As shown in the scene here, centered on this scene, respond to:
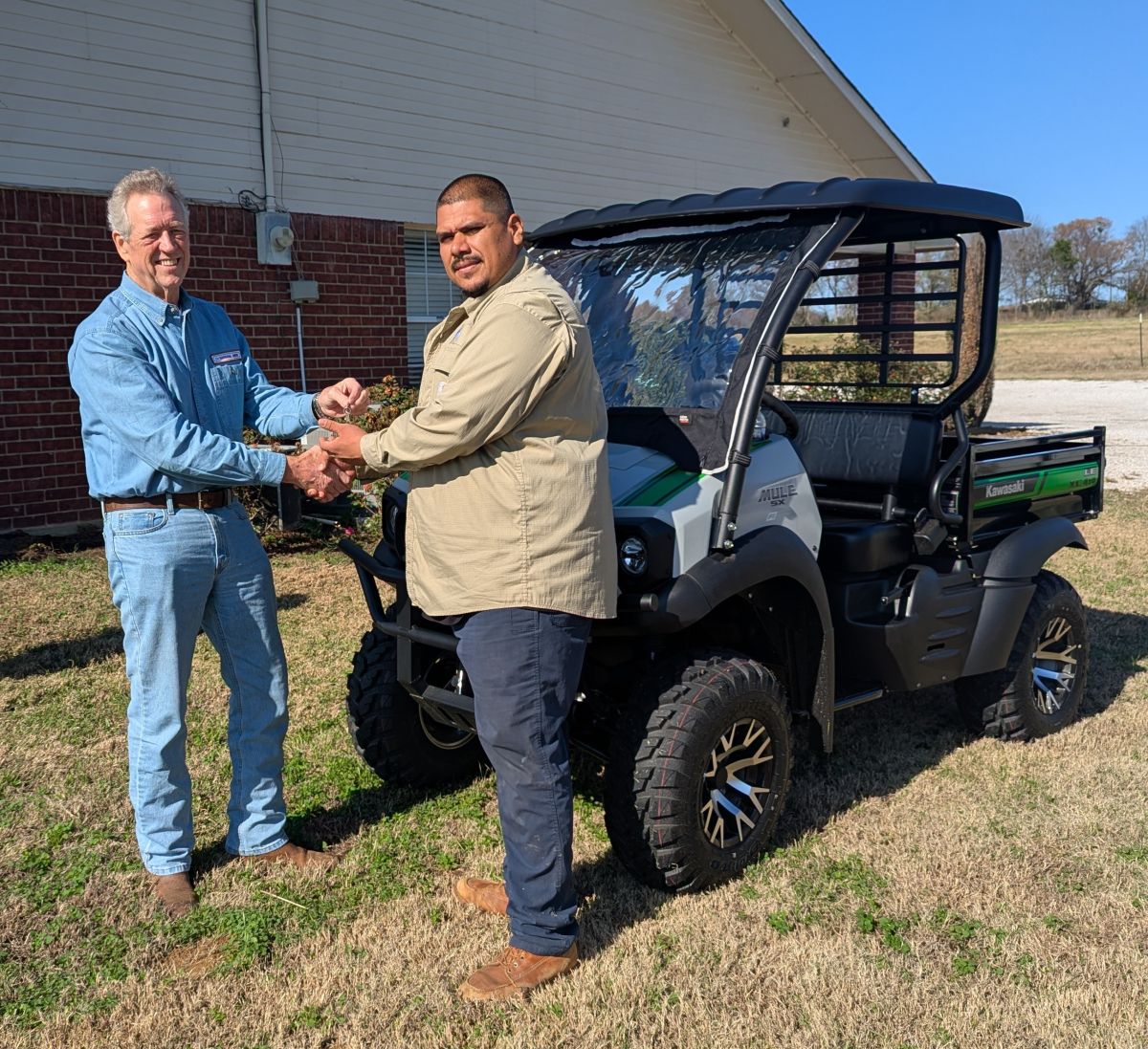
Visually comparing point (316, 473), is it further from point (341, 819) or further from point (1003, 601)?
point (1003, 601)

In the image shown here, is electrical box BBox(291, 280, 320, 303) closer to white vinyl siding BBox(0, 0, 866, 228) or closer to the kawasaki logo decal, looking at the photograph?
white vinyl siding BBox(0, 0, 866, 228)

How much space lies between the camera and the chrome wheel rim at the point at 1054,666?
4996 millimetres

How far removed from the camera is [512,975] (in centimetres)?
308

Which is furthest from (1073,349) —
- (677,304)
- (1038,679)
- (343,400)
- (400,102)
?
(343,400)

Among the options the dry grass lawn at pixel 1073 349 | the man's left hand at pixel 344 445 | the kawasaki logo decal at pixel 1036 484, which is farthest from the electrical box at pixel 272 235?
the dry grass lawn at pixel 1073 349

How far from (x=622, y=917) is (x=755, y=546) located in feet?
4.00

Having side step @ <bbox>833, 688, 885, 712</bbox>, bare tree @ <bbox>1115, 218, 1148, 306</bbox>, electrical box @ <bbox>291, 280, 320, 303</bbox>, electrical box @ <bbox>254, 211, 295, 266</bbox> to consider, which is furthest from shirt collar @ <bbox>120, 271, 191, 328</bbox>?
bare tree @ <bbox>1115, 218, 1148, 306</bbox>

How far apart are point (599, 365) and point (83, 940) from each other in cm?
250

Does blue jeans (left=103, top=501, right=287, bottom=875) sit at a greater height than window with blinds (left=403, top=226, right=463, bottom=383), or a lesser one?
lesser

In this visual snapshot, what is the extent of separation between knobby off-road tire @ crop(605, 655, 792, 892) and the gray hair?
81.1 inches

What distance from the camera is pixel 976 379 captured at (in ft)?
15.4

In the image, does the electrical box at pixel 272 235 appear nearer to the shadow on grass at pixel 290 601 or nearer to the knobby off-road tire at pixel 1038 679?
the shadow on grass at pixel 290 601

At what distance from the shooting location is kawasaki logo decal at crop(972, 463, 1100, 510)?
462 centimetres

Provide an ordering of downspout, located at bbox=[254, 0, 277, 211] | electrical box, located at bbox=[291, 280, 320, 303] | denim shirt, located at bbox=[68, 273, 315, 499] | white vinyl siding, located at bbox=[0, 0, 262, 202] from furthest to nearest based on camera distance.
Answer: electrical box, located at bbox=[291, 280, 320, 303] → downspout, located at bbox=[254, 0, 277, 211] → white vinyl siding, located at bbox=[0, 0, 262, 202] → denim shirt, located at bbox=[68, 273, 315, 499]
